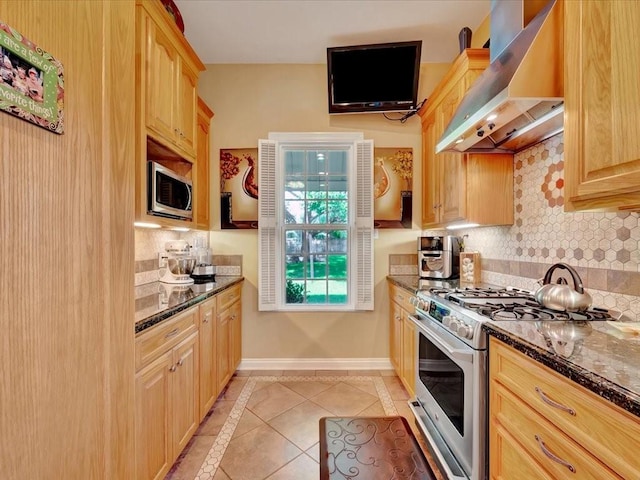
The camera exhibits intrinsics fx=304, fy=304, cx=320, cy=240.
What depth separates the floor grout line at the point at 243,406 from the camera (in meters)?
1.80

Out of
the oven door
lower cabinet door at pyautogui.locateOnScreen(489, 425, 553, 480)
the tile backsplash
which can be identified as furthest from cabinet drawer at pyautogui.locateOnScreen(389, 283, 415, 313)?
lower cabinet door at pyautogui.locateOnScreen(489, 425, 553, 480)

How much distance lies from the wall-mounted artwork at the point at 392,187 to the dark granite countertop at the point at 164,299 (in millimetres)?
1647

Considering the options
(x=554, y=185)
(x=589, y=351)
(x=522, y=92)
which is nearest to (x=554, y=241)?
(x=554, y=185)

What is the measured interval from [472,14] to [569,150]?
1.99 metres

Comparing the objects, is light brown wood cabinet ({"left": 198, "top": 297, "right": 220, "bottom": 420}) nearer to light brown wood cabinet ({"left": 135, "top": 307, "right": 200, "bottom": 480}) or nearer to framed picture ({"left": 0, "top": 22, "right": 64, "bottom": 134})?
light brown wood cabinet ({"left": 135, "top": 307, "right": 200, "bottom": 480})

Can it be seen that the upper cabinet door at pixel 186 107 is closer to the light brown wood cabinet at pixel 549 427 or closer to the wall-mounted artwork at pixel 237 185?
the wall-mounted artwork at pixel 237 185

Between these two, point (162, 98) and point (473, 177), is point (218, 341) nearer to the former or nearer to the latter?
point (162, 98)

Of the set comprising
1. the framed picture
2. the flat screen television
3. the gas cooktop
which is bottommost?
the gas cooktop

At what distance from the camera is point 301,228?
316cm

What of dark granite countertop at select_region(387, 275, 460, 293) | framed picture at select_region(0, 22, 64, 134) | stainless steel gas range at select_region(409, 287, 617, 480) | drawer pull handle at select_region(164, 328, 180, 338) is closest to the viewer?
framed picture at select_region(0, 22, 64, 134)

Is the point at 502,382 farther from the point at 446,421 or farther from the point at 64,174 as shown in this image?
the point at 64,174

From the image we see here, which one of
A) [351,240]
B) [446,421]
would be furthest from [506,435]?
[351,240]

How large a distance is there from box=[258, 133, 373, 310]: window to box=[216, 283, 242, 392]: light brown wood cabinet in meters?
0.29

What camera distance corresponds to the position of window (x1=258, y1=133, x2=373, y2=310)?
3070 mm
